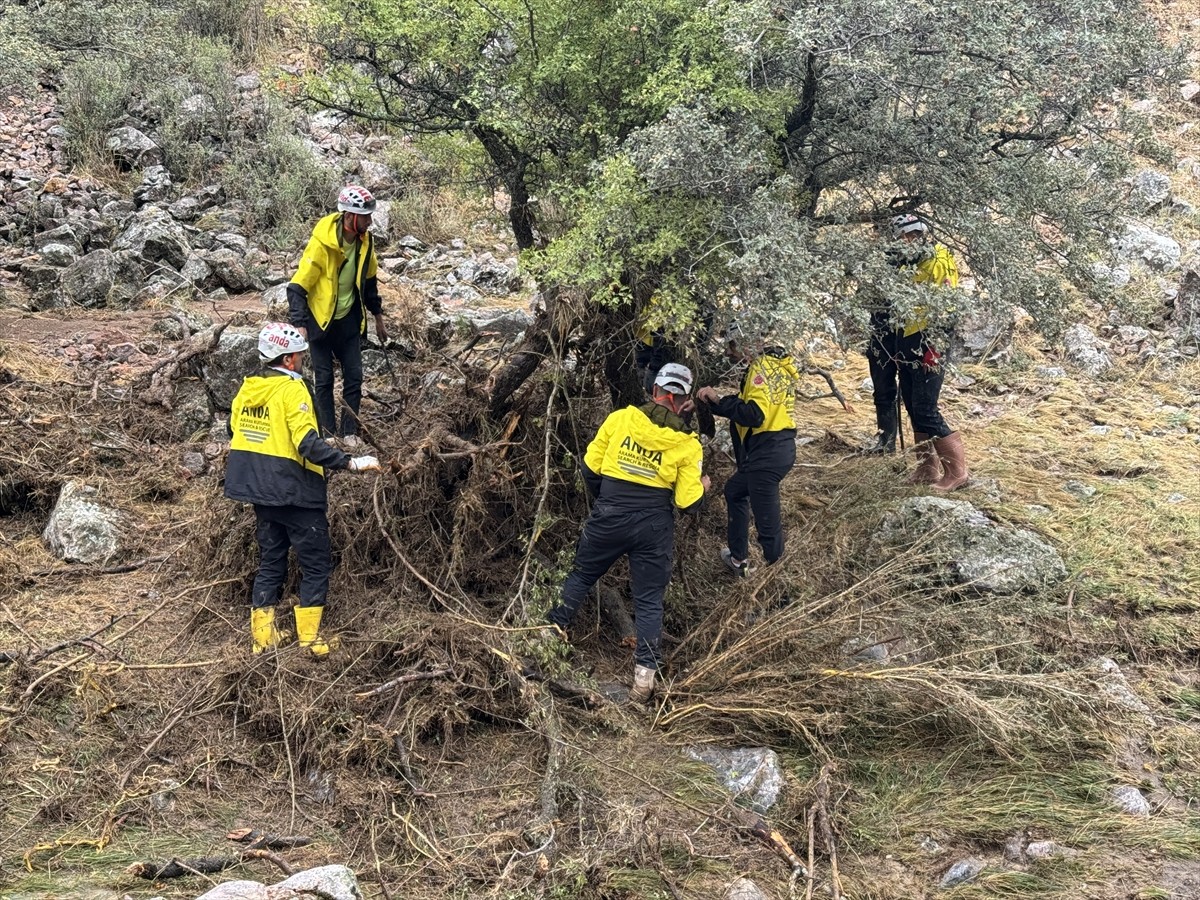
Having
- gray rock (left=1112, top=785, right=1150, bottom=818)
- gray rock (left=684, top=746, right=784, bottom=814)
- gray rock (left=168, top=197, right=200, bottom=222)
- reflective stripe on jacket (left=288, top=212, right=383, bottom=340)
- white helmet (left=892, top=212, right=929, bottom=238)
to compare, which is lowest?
gray rock (left=1112, top=785, right=1150, bottom=818)

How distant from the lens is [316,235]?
19.4 ft

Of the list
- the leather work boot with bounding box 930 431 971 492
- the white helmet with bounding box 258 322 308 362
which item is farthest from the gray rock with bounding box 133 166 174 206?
the leather work boot with bounding box 930 431 971 492

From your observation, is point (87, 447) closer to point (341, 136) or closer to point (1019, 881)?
point (1019, 881)

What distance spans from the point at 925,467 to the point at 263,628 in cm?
437

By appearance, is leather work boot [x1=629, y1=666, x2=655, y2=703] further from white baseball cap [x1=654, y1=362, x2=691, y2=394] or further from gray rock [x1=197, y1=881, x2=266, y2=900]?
gray rock [x1=197, y1=881, x2=266, y2=900]

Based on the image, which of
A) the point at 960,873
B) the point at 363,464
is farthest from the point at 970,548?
the point at 363,464

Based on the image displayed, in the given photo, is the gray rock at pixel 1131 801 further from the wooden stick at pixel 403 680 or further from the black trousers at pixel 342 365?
the black trousers at pixel 342 365

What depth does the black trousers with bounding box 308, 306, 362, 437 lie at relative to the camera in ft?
20.5

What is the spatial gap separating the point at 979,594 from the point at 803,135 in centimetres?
273

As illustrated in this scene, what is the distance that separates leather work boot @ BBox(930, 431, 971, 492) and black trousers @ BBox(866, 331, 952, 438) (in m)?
0.08

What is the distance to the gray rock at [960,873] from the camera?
3934 millimetres

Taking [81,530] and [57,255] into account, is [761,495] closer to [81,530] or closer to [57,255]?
[81,530]

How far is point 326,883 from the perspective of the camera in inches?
133

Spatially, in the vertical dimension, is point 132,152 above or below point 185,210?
above
